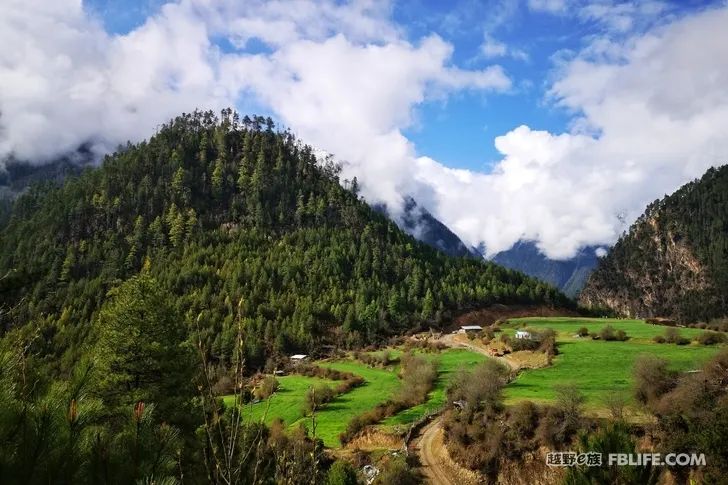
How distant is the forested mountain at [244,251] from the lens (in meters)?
108

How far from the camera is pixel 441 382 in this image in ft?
201

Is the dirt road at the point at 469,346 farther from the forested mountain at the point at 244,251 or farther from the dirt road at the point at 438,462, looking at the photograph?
the dirt road at the point at 438,462

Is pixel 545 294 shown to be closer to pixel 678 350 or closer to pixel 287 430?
pixel 678 350

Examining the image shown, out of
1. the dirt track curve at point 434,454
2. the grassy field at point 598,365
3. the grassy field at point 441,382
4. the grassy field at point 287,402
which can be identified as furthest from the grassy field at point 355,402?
the grassy field at point 598,365

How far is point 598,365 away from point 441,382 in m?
18.6

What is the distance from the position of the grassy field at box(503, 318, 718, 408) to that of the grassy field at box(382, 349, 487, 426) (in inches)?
345

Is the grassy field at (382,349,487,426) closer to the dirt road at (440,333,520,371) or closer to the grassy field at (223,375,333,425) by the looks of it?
the dirt road at (440,333,520,371)

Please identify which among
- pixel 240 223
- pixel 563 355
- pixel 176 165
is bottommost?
pixel 563 355

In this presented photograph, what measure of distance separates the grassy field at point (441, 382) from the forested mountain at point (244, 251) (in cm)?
3031

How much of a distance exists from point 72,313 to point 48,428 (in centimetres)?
12637

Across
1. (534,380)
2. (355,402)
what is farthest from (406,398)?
(534,380)

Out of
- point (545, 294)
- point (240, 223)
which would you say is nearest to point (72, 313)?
point (240, 223)

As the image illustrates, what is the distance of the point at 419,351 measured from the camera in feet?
279

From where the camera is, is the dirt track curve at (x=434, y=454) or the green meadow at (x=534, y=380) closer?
the dirt track curve at (x=434, y=454)
